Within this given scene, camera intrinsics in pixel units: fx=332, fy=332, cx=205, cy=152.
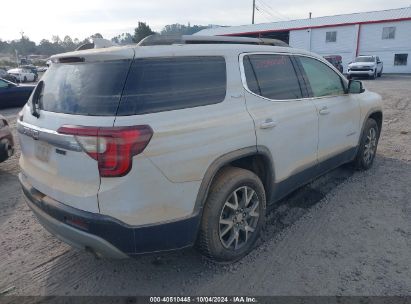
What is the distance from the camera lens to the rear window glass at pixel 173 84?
2.27 m

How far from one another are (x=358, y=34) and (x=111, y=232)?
129 ft

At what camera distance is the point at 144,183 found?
2211mm

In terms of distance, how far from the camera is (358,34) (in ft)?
116

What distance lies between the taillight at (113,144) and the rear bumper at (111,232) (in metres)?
0.36

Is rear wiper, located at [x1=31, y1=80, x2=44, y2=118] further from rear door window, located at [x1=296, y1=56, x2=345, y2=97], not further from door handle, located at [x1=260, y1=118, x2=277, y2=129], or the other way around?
rear door window, located at [x1=296, y1=56, x2=345, y2=97]

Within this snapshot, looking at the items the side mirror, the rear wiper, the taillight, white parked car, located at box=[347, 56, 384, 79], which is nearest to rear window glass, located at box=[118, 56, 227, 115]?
the taillight

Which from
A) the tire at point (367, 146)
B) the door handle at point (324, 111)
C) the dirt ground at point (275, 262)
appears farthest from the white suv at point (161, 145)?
the tire at point (367, 146)

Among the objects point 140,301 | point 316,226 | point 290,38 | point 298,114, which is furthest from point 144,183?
point 290,38

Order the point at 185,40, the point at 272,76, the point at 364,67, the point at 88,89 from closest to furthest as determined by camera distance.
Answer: the point at 88,89
the point at 185,40
the point at 272,76
the point at 364,67

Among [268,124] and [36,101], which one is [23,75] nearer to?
[36,101]

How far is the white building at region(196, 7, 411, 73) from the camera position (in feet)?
108

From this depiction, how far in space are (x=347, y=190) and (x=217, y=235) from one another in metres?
2.51

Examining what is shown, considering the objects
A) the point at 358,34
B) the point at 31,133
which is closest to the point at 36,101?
the point at 31,133

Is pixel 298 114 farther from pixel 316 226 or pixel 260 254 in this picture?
pixel 260 254
